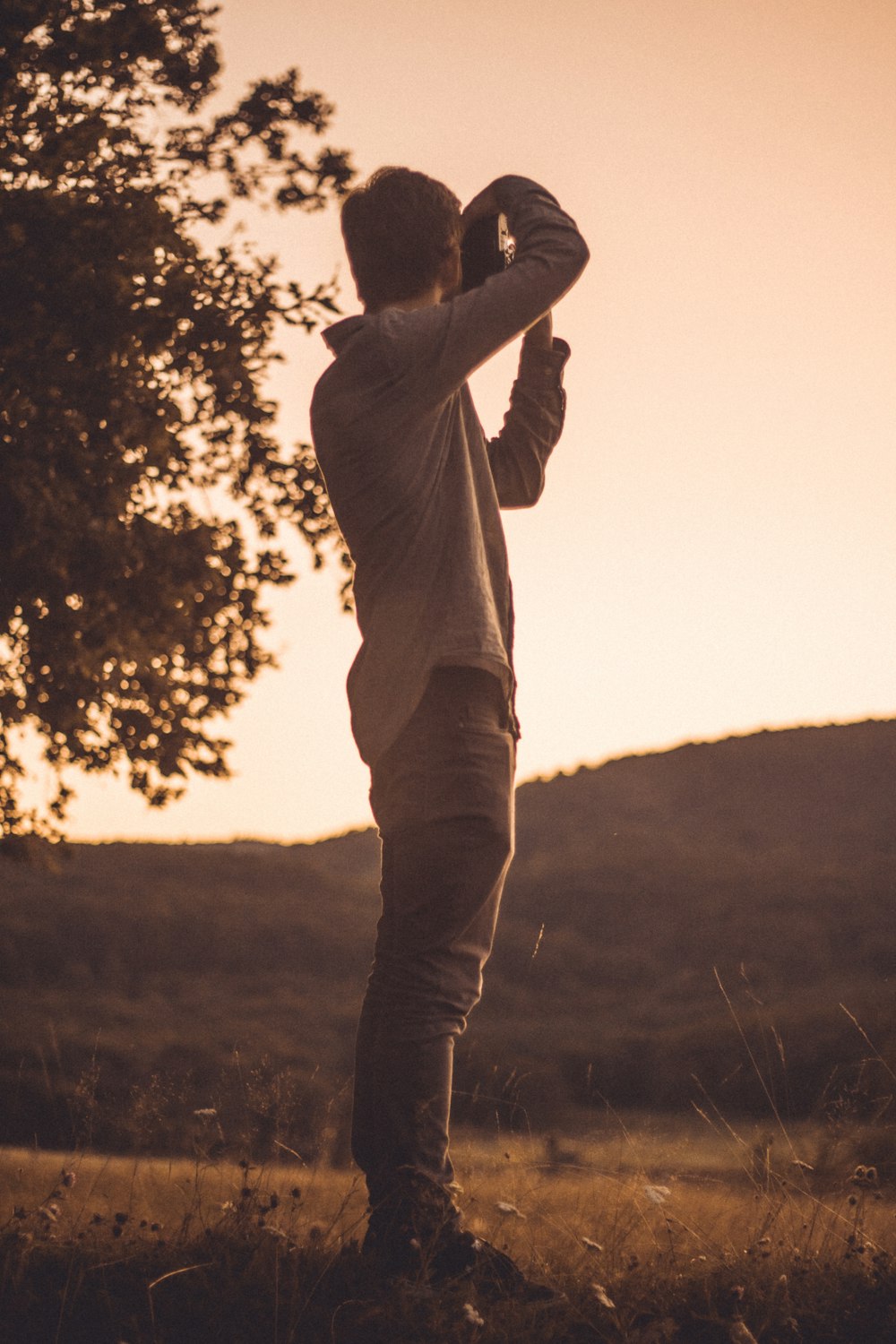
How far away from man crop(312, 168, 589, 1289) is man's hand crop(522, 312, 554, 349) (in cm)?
33

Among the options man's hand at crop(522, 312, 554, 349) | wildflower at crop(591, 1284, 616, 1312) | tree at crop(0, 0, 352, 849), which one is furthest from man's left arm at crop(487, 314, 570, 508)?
tree at crop(0, 0, 352, 849)

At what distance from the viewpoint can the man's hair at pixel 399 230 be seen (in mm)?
2637

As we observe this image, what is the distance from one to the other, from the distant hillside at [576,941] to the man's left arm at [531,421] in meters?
8.12

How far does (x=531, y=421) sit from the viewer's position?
120 inches

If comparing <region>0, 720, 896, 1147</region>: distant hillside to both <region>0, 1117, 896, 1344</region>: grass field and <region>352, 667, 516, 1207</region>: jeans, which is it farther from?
<region>352, 667, 516, 1207</region>: jeans

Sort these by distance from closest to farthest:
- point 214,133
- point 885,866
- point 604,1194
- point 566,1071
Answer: point 604,1194 → point 214,133 → point 566,1071 → point 885,866

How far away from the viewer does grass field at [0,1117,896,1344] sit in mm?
2277

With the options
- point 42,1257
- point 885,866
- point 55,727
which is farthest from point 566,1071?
point 42,1257

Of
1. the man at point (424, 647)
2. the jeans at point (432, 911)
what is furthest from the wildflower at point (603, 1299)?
the jeans at point (432, 911)

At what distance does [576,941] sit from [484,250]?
1598cm

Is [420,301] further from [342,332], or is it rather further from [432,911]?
[432,911]

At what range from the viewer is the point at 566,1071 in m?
13.8

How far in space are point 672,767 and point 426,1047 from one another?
20.0 meters

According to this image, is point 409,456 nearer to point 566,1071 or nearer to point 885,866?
point 566,1071
